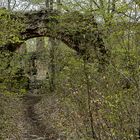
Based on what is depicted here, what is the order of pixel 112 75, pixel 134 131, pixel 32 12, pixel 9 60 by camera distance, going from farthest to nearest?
pixel 32 12, pixel 9 60, pixel 112 75, pixel 134 131

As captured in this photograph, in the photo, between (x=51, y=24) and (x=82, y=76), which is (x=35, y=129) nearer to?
(x=82, y=76)

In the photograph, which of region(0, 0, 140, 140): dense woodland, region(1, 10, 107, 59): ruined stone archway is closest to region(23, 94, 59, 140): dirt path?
region(0, 0, 140, 140): dense woodland

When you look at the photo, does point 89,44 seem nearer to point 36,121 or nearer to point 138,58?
point 138,58

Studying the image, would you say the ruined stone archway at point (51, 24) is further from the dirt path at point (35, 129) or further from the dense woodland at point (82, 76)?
the dirt path at point (35, 129)

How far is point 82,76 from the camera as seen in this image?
311 inches

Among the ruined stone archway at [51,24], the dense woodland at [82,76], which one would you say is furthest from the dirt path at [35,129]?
the ruined stone archway at [51,24]

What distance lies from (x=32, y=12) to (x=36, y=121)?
754 centimetres

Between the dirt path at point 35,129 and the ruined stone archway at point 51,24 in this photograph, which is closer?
the dirt path at point 35,129

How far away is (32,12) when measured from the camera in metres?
18.2

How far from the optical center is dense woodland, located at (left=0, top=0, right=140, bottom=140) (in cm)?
552

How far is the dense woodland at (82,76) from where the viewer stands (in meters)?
5.52

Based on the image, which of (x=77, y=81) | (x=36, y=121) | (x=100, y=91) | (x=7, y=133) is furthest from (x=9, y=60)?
(x=100, y=91)

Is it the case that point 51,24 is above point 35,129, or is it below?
above

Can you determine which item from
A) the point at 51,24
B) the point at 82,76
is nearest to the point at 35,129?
the point at 82,76
